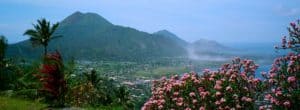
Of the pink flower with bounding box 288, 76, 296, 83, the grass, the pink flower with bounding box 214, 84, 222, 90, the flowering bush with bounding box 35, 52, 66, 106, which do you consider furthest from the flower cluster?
the grass

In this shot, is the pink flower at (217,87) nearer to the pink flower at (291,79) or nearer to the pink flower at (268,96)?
the pink flower at (268,96)

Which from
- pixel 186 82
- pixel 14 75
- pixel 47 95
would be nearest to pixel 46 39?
pixel 14 75

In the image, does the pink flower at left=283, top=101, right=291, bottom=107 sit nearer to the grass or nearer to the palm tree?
the grass

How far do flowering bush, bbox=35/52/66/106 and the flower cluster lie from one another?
736cm

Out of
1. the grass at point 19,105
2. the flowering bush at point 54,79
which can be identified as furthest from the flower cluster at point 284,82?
the grass at point 19,105

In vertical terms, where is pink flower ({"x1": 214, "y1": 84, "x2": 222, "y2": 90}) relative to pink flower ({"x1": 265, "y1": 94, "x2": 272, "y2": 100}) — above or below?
above

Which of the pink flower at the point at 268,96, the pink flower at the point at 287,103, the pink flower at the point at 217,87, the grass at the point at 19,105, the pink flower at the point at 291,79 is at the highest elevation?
the pink flower at the point at 291,79

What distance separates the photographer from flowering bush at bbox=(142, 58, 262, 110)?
12164mm

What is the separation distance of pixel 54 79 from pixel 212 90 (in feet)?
21.5

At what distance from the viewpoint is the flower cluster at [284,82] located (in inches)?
426

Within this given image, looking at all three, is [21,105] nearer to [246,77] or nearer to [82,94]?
[82,94]

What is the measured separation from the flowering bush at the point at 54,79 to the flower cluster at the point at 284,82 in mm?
7363

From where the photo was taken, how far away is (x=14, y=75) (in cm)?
2459

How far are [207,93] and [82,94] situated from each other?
13132 mm
